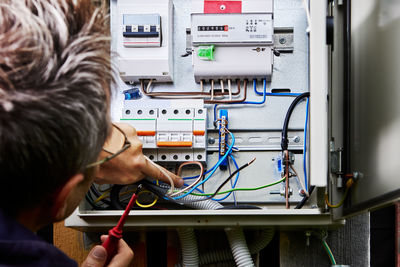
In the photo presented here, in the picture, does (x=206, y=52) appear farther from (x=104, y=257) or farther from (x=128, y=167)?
(x=104, y=257)

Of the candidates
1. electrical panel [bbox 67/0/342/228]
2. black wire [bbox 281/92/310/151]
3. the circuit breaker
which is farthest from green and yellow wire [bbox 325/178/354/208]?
the circuit breaker

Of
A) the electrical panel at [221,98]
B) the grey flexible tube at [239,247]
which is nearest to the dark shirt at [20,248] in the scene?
the electrical panel at [221,98]

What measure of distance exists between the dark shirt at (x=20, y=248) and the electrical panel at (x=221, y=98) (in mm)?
500

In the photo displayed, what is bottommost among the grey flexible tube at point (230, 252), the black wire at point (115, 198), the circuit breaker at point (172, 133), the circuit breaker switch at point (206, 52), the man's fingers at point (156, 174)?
the grey flexible tube at point (230, 252)

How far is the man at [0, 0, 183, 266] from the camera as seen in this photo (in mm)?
583

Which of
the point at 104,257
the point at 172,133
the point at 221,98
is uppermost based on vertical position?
the point at 221,98

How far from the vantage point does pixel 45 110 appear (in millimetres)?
589

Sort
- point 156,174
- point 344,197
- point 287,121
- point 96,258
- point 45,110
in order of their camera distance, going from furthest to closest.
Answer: point 287,121 → point 156,174 → point 344,197 → point 96,258 → point 45,110

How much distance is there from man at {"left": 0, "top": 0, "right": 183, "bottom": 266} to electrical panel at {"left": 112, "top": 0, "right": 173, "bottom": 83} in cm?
55

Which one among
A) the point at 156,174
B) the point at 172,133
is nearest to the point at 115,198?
the point at 156,174

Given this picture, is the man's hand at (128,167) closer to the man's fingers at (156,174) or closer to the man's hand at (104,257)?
the man's fingers at (156,174)

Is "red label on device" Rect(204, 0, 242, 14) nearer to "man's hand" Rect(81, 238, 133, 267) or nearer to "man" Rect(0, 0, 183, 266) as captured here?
"man" Rect(0, 0, 183, 266)

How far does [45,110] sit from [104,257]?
0.45m

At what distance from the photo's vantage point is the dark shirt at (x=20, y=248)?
0.61 meters
